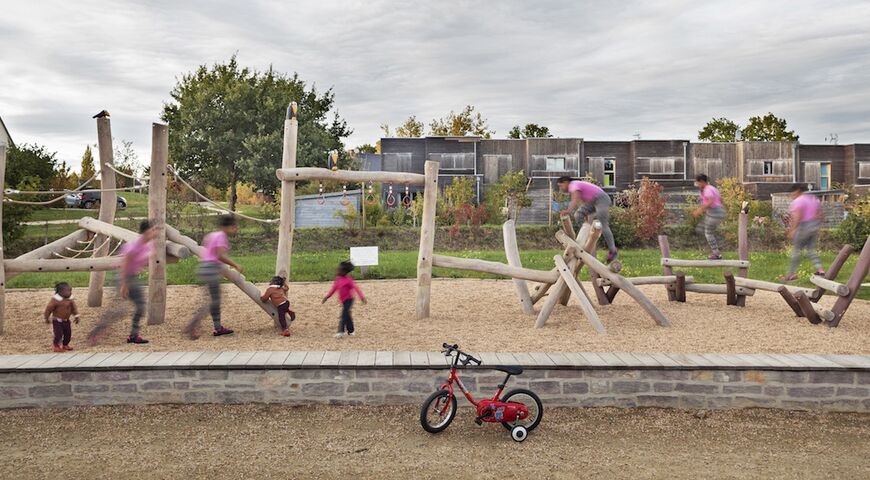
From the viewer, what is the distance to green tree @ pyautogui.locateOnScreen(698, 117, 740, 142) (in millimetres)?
56978

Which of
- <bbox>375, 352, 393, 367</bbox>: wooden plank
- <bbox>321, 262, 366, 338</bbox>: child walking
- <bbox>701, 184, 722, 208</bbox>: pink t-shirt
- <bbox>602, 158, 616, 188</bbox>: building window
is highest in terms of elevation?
<bbox>602, 158, 616, 188</bbox>: building window

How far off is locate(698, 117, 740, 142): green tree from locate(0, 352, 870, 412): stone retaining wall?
54.7m

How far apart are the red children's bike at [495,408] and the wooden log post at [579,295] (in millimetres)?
3011

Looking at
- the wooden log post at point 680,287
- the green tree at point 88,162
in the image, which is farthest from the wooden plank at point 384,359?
the green tree at point 88,162

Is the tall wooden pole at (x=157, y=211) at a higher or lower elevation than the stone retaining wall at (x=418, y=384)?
higher

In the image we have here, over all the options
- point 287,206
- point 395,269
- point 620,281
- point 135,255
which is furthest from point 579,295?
point 395,269

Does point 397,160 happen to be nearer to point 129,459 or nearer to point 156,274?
point 156,274

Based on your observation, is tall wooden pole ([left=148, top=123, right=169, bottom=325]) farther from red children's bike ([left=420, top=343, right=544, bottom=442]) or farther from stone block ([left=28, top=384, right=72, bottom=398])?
red children's bike ([left=420, top=343, right=544, bottom=442])

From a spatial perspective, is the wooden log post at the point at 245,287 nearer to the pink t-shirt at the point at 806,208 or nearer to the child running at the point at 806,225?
the child running at the point at 806,225

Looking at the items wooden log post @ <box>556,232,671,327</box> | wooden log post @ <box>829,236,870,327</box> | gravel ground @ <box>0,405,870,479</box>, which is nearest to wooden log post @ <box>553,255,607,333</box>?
wooden log post @ <box>556,232,671,327</box>

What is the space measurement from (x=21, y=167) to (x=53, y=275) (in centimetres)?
1139

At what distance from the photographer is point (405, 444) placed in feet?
18.4

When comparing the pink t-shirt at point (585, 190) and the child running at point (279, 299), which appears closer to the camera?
the child running at point (279, 299)

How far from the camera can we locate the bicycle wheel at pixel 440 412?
228 inches
